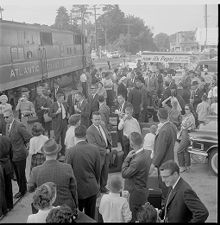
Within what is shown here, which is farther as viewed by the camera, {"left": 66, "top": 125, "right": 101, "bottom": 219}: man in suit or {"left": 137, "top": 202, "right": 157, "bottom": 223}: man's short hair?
{"left": 66, "top": 125, "right": 101, "bottom": 219}: man in suit

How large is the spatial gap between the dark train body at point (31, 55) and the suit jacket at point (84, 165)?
451 inches

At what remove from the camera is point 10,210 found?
24.3 ft

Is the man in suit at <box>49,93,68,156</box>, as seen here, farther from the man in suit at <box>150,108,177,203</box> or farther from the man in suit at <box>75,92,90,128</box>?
the man in suit at <box>150,108,177,203</box>

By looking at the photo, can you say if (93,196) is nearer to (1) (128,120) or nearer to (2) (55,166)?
(2) (55,166)

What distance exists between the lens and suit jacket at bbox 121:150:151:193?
5.82 m

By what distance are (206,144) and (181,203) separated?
5.15 meters

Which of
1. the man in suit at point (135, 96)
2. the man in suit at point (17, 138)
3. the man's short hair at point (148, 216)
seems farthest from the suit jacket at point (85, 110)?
the man's short hair at point (148, 216)

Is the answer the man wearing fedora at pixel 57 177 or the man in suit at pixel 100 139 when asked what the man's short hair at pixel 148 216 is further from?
the man in suit at pixel 100 139

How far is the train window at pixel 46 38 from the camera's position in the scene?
2280 cm

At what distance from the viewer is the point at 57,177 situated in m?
5.23

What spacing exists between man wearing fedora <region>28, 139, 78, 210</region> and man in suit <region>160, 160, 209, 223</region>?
1267 mm

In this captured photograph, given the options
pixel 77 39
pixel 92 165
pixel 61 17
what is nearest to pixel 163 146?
pixel 92 165

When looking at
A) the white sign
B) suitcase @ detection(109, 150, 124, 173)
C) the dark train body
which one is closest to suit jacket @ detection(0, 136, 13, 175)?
suitcase @ detection(109, 150, 124, 173)

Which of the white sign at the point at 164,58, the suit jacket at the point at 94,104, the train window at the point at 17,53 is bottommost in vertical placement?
the suit jacket at the point at 94,104
